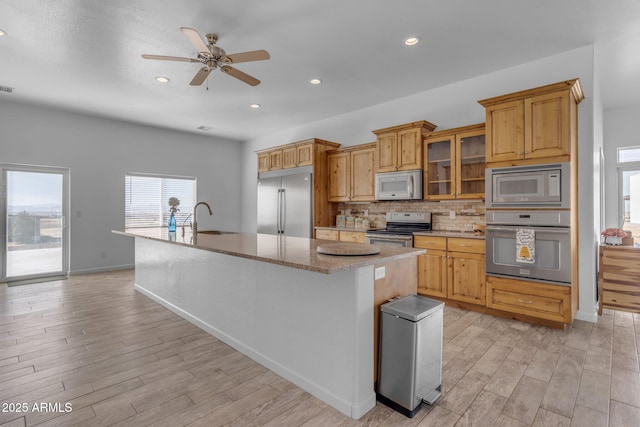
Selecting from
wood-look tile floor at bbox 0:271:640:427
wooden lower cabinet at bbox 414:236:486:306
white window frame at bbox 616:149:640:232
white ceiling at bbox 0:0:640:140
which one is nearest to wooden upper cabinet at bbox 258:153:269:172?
white ceiling at bbox 0:0:640:140

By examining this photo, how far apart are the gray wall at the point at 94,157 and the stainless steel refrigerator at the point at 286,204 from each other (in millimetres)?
2054

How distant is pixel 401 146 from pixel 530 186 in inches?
67.9

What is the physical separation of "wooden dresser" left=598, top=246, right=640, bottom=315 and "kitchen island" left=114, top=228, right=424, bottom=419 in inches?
103

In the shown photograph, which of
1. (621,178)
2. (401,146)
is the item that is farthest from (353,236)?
(621,178)

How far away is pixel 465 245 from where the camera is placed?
145 inches

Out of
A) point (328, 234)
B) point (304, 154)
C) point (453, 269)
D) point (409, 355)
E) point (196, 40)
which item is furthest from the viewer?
point (304, 154)

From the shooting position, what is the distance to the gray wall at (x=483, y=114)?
10.9 feet

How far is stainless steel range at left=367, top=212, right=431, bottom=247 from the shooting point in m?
4.17

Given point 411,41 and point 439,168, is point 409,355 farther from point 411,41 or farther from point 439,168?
point 439,168

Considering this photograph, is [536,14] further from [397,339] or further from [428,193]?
[397,339]

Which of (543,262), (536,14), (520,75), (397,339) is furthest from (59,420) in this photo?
(520,75)

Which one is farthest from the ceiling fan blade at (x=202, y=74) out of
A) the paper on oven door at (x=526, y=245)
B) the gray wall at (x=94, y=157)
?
the gray wall at (x=94, y=157)

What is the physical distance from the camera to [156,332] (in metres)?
3.06

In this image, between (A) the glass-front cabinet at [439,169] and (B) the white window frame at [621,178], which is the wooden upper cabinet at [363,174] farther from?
(B) the white window frame at [621,178]
